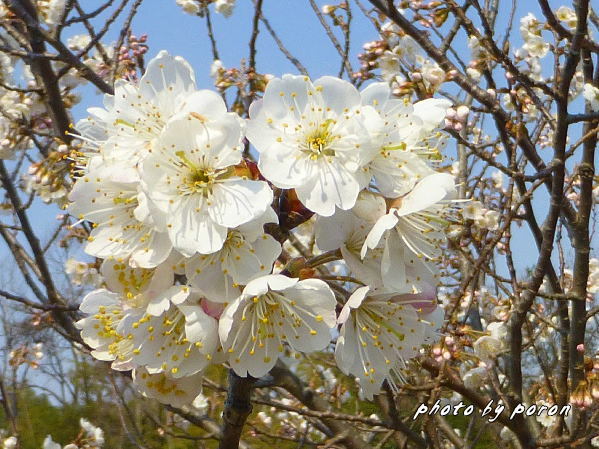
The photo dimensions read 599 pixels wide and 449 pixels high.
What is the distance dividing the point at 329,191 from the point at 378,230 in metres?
0.10

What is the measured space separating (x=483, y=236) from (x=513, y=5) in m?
1.42

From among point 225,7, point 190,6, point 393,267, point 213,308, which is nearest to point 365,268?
point 393,267

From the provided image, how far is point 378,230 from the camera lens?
101 centimetres

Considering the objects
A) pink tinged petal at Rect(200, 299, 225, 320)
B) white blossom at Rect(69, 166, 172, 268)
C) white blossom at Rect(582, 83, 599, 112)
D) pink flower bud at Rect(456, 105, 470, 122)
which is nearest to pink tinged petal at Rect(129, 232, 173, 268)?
white blossom at Rect(69, 166, 172, 268)

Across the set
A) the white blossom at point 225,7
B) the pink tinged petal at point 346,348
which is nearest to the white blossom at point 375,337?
the pink tinged petal at point 346,348

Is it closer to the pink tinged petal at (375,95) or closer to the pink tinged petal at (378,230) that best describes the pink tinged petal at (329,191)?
the pink tinged petal at (378,230)

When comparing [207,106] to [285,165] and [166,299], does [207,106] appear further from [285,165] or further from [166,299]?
[166,299]

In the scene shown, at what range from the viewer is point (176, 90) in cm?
113

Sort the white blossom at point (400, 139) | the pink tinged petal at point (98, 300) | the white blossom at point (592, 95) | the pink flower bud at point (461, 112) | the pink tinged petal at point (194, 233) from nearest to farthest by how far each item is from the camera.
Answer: the pink tinged petal at point (194, 233) < the white blossom at point (400, 139) < the pink tinged petal at point (98, 300) < the white blossom at point (592, 95) < the pink flower bud at point (461, 112)

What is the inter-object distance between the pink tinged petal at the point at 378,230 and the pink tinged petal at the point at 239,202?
0.17 metres

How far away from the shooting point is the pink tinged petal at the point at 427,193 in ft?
3.34

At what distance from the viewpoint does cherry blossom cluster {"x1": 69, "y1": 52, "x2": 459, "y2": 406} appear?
1.00 metres

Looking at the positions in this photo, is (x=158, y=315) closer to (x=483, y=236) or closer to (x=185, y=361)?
(x=185, y=361)

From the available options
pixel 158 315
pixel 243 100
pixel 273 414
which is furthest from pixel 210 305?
pixel 273 414
